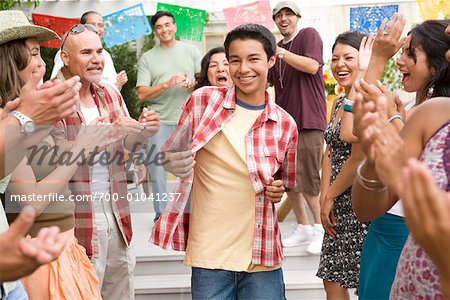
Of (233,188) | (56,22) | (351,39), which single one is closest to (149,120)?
(233,188)

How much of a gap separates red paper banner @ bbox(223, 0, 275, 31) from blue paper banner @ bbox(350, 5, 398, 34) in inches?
29.3

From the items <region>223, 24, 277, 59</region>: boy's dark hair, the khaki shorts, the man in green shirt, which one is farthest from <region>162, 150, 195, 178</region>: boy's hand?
the man in green shirt

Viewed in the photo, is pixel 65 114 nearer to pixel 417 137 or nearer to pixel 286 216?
pixel 417 137

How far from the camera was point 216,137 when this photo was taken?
3.19 m

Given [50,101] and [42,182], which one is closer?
[50,101]

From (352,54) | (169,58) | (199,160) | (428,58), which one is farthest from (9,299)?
(169,58)

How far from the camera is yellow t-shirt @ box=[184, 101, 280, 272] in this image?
10.3ft

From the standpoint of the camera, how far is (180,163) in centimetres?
301

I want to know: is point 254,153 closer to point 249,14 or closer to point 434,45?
point 434,45

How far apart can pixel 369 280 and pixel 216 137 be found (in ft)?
3.07

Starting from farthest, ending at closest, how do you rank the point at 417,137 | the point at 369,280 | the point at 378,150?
the point at 369,280 < the point at 417,137 < the point at 378,150

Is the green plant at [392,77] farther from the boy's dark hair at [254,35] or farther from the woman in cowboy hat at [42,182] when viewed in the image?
the woman in cowboy hat at [42,182]

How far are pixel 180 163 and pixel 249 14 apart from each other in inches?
122

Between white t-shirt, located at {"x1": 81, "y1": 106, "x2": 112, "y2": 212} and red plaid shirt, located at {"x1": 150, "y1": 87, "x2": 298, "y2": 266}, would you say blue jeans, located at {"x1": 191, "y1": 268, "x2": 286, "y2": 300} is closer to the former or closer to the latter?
red plaid shirt, located at {"x1": 150, "y1": 87, "x2": 298, "y2": 266}
